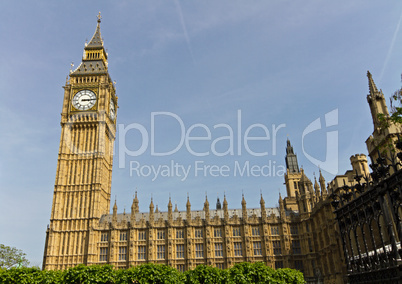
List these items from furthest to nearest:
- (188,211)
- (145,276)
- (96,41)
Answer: (96,41) → (188,211) → (145,276)

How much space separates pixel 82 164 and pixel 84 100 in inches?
693

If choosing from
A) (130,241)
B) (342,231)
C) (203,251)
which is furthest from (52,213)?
(342,231)

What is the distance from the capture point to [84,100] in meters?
89.8

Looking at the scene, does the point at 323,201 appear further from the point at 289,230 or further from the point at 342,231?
the point at 342,231

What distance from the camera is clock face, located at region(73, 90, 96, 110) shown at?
89.1m

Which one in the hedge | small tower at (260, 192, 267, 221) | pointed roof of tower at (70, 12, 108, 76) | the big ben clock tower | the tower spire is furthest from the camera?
the tower spire

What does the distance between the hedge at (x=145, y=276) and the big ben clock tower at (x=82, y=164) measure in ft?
101

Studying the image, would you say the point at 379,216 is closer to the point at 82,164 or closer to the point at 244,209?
the point at 244,209

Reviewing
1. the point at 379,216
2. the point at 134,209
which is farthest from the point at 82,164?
the point at 379,216

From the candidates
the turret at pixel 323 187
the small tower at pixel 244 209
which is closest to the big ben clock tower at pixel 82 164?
the small tower at pixel 244 209

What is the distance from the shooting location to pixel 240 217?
81.1 m

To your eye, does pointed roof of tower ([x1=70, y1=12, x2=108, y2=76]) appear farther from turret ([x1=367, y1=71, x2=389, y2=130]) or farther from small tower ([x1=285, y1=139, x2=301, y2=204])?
turret ([x1=367, y1=71, x2=389, y2=130])

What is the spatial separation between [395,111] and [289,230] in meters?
63.1

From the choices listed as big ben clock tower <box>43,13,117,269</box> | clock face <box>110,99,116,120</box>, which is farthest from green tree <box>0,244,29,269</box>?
clock face <box>110,99,116,120</box>
